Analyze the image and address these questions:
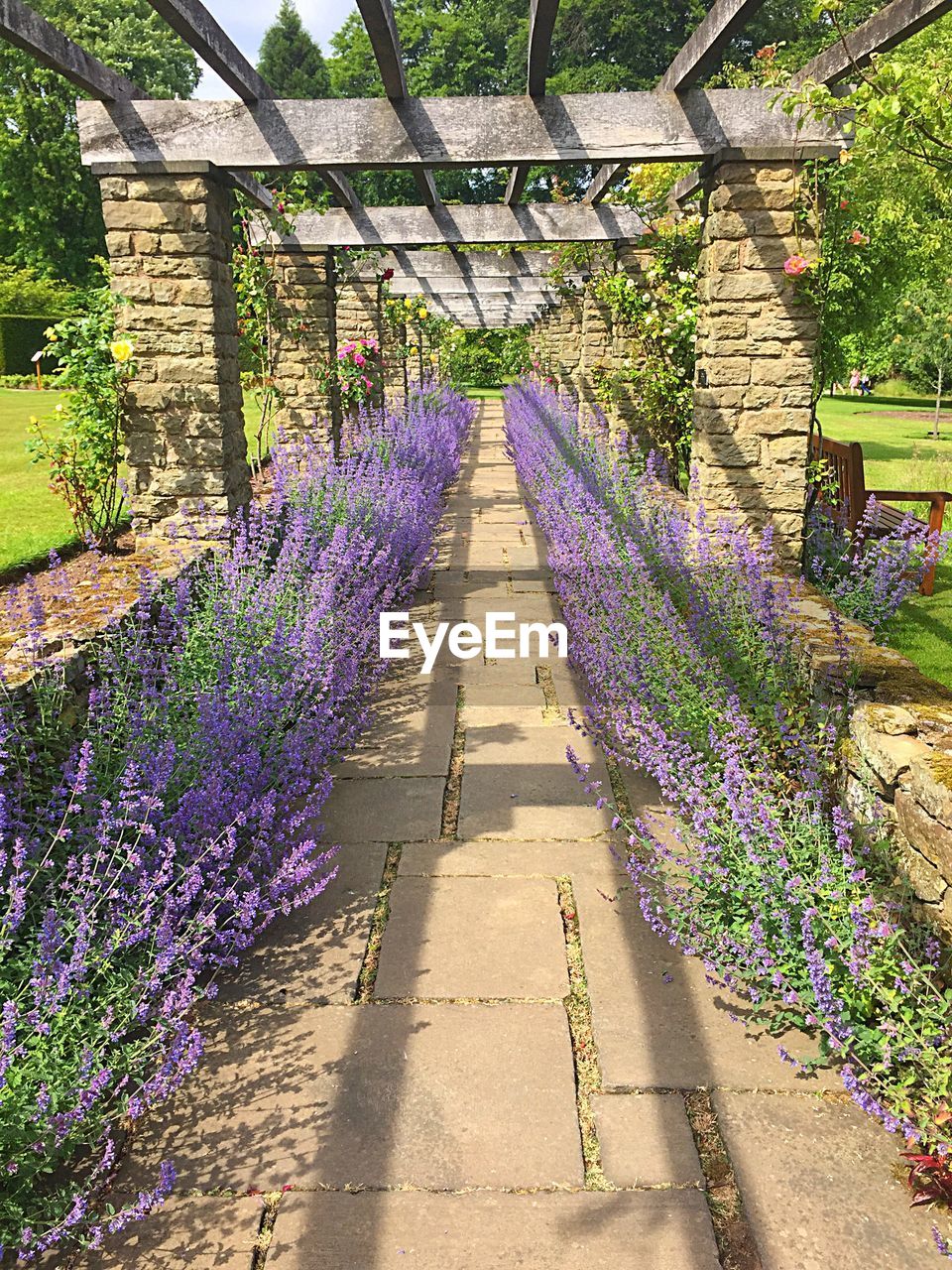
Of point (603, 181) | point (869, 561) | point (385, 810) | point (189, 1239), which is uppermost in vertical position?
point (603, 181)

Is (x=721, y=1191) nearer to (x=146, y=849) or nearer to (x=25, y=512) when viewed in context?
(x=146, y=849)

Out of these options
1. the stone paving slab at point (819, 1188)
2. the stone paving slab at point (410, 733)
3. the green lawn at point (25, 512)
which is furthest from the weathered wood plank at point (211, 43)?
the stone paving slab at point (819, 1188)

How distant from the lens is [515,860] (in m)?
2.73

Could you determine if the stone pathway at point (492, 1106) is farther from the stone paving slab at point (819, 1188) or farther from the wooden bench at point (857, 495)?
the wooden bench at point (857, 495)

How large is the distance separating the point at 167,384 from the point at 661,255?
12.5 feet

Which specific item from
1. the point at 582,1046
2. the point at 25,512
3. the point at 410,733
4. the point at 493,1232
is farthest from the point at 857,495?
the point at 25,512

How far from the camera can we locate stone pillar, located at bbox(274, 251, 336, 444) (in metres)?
7.35

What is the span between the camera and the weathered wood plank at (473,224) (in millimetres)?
7012

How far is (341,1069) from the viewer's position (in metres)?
1.93

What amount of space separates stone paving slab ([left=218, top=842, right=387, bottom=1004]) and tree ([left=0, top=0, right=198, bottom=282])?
25852mm

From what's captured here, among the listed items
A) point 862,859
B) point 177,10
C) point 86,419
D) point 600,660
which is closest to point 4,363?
point 86,419

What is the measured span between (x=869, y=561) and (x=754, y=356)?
125cm

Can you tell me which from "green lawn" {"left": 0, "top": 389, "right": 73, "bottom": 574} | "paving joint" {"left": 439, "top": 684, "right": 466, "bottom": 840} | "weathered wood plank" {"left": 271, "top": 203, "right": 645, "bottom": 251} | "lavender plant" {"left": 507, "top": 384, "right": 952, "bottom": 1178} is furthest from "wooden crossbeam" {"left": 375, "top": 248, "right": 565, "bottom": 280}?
"paving joint" {"left": 439, "top": 684, "right": 466, "bottom": 840}

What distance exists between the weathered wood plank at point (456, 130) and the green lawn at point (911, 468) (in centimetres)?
A: 242
